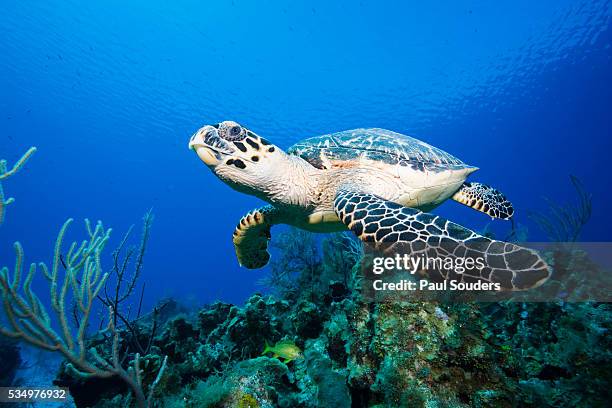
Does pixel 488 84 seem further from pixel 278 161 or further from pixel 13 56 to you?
pixel 13 56

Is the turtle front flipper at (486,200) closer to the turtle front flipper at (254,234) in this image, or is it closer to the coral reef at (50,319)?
the turtle front flipper at (254,234)

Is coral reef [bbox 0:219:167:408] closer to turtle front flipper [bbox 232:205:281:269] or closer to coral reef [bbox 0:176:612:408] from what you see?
coral reef [bbox 0:176:612:408]

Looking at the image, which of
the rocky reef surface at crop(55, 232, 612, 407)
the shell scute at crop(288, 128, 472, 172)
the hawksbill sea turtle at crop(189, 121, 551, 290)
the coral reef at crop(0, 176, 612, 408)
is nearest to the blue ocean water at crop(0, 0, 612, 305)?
the coral reef at crop(0, 176, 612, 408)

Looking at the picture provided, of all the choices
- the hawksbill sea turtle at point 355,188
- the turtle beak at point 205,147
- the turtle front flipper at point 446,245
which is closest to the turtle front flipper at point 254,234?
the hawksbill sea turtle at point 355,188

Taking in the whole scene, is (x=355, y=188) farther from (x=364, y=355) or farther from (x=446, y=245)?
(x=364, y=355)

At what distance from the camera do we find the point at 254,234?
5051mm

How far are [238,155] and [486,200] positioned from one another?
15.0 ft

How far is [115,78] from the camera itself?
38.3 metres

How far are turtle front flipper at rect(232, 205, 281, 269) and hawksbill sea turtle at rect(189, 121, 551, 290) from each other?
0.02 m

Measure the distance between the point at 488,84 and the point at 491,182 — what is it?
30.2 metres

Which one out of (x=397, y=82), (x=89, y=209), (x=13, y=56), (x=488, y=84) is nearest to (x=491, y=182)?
(x=488, y=84)

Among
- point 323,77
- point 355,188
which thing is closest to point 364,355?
point 355,188

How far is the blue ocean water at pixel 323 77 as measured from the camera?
33438 millimetres

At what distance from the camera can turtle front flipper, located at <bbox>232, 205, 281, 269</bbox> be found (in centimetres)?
472
